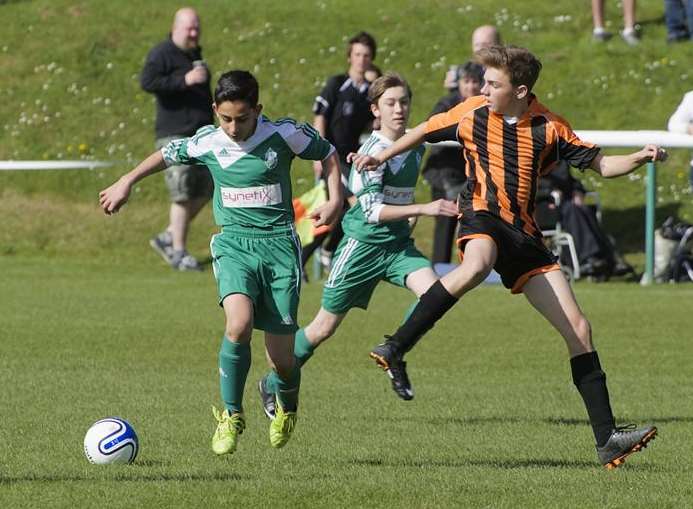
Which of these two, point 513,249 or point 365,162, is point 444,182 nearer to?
point 365,162

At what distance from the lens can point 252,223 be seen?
753 centimetres

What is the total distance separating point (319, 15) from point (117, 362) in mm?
14897

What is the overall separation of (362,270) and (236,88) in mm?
2237

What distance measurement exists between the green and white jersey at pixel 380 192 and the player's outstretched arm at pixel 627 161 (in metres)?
2.16

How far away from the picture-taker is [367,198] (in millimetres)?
9195

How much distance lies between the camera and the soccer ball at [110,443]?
22.8 feet

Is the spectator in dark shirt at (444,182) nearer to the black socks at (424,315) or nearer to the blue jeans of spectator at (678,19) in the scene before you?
the blue jeans of spectator at (678,19)

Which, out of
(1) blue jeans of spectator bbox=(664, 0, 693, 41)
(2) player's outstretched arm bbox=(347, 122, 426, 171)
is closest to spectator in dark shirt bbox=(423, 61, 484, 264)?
(1) blue jeans of spectator bbox=(664, 0, 693, 41)

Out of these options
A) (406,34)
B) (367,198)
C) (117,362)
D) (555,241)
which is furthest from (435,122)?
(406,34)

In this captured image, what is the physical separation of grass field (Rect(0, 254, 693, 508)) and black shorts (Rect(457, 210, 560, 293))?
2.79ft

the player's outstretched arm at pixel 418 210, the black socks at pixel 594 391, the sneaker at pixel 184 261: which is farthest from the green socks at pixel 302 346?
the sneaker at pixel 184 261

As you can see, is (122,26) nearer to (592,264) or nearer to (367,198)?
(592,264)

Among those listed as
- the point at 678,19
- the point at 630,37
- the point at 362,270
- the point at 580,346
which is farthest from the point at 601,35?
the point at 580,346

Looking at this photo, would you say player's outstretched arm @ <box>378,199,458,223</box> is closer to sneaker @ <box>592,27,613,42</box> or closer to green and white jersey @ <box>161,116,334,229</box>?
green and white jersey @ <box>161,116,334,229</box>
